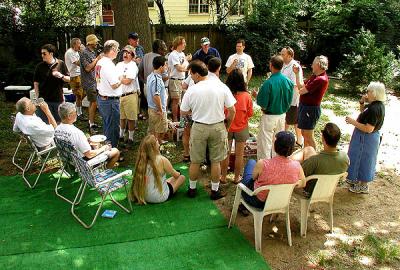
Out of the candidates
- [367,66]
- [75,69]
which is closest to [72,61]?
[75,69]

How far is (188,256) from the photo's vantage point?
3.99m

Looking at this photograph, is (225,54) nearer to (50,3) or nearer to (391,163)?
(50,3)

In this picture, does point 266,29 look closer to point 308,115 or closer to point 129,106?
point 308,115

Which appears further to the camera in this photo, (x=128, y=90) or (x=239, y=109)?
(x=128, y=90)

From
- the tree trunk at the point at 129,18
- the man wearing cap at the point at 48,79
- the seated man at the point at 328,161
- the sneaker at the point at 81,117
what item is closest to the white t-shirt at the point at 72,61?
the sneaker at the point at 81,117

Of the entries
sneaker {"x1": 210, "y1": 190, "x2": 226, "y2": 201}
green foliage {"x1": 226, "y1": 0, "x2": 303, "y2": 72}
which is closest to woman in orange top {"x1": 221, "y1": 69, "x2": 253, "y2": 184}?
sneaker {"x1": 210, "y1": 190, "x2": 226, "y2": 201}

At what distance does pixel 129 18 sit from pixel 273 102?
4.60 meters

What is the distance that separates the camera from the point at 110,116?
6.00m

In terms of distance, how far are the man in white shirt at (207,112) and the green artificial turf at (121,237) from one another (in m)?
0.69

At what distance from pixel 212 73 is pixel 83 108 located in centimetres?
479

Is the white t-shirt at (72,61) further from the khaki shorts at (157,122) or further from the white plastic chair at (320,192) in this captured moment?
the white plastic chair at (320,192)

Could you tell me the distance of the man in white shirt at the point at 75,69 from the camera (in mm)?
8289

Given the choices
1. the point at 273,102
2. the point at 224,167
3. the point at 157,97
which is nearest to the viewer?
the point at 273,102

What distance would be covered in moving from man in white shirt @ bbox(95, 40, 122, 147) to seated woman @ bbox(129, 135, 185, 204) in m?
1.40
